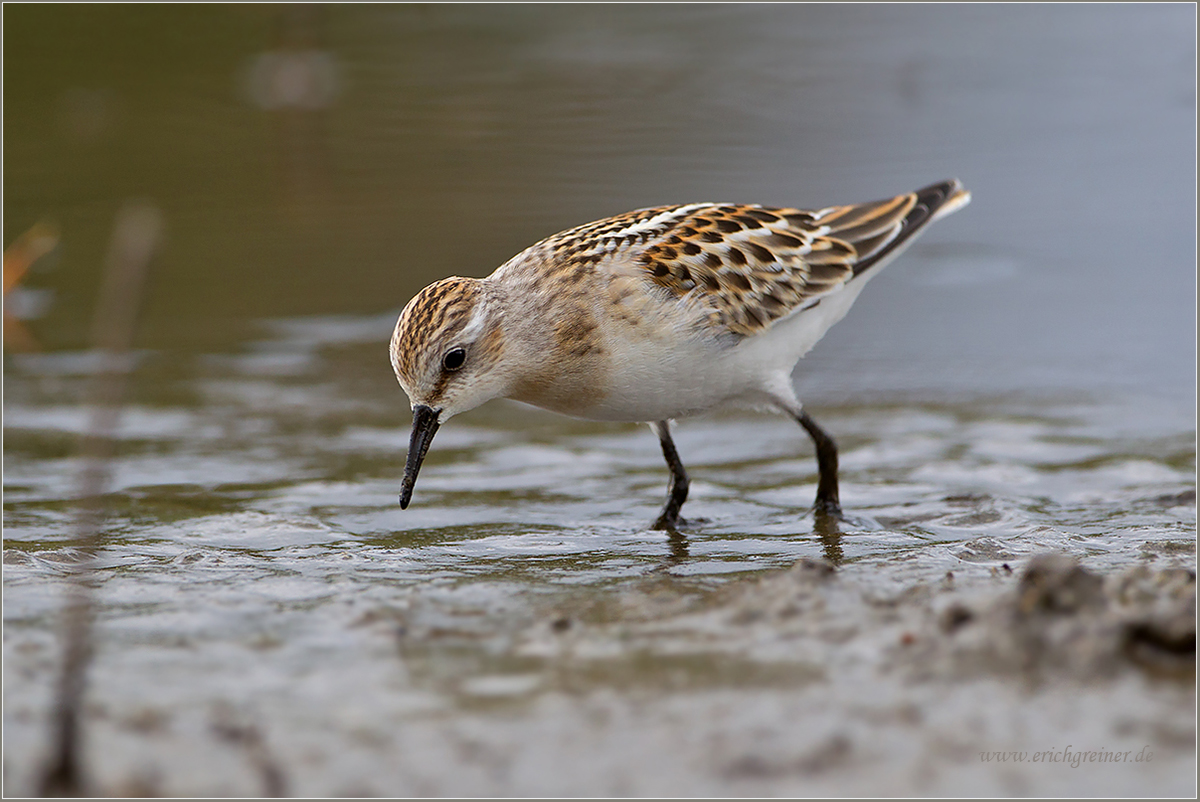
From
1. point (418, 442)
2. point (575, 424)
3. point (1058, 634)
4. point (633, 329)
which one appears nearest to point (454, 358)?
point (418, 442)

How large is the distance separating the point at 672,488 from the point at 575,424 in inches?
79.1

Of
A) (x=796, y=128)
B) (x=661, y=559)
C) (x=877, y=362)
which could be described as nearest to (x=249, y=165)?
(x=796, y=128)

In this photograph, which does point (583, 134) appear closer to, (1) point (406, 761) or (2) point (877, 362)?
(2) point (877, 362)

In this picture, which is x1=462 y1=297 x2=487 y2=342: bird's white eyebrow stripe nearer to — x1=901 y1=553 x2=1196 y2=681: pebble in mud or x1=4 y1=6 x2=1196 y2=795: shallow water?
x1=4 y1=6 x2=1196 y2=795: shallow water

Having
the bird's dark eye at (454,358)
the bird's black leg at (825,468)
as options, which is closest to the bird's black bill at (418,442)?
the bird's dark eye at (454,358)

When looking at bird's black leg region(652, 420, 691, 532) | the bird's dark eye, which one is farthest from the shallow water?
the bird's dark eye

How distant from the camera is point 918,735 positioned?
11.5 feet

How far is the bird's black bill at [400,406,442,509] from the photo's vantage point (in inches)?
235

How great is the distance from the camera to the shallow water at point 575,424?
144 inches

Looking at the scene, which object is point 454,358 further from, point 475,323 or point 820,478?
point 820,478

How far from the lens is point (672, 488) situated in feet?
22.3

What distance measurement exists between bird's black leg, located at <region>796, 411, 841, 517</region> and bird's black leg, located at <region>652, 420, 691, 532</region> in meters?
0.05

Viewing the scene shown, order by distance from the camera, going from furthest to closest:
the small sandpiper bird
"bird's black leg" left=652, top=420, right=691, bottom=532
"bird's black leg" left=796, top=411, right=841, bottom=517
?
"bird's black leg" left=796, top=411, right=841, bottom=517, "bird's black leg" left=652, top=420, right=691, bottom=532, the small sandpiper bird

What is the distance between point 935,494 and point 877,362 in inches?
114
